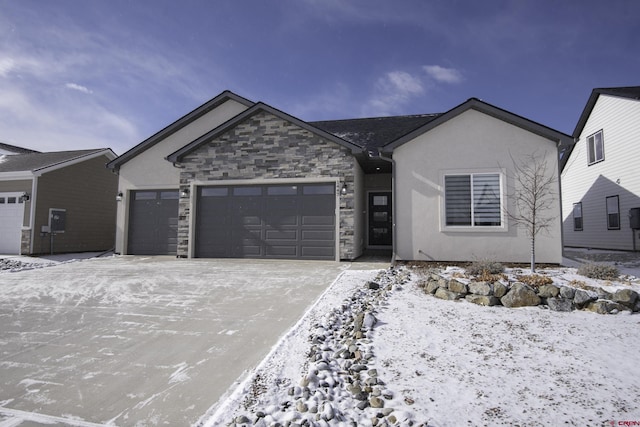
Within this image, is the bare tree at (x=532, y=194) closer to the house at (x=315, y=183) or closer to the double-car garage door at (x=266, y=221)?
Answer: the house at (x=315, y=183)

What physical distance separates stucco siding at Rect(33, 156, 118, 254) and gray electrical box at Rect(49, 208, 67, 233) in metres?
0.13

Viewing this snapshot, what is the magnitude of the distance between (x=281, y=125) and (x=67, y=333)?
25.5 feet

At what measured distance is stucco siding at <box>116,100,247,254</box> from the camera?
11.8 meters

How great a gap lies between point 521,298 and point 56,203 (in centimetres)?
1674

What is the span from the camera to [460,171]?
27.4 ft

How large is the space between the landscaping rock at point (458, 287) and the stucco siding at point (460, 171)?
141 inches

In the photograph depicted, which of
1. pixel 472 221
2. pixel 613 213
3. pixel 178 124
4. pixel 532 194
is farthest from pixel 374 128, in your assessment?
pixel 613 213

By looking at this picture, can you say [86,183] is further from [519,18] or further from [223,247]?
[519,18]

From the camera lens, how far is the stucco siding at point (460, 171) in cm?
796

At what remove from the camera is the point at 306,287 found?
5.91 metres

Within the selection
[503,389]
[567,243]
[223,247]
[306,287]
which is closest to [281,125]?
[223,247]

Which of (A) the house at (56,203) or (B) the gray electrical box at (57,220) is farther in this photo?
(B) the gray electrical box at (57,220)

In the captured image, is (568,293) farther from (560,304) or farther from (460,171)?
(460,171)

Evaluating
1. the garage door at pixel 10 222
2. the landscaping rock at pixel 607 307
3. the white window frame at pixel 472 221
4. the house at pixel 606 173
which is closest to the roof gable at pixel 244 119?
the white window frame at pixel 472 221
